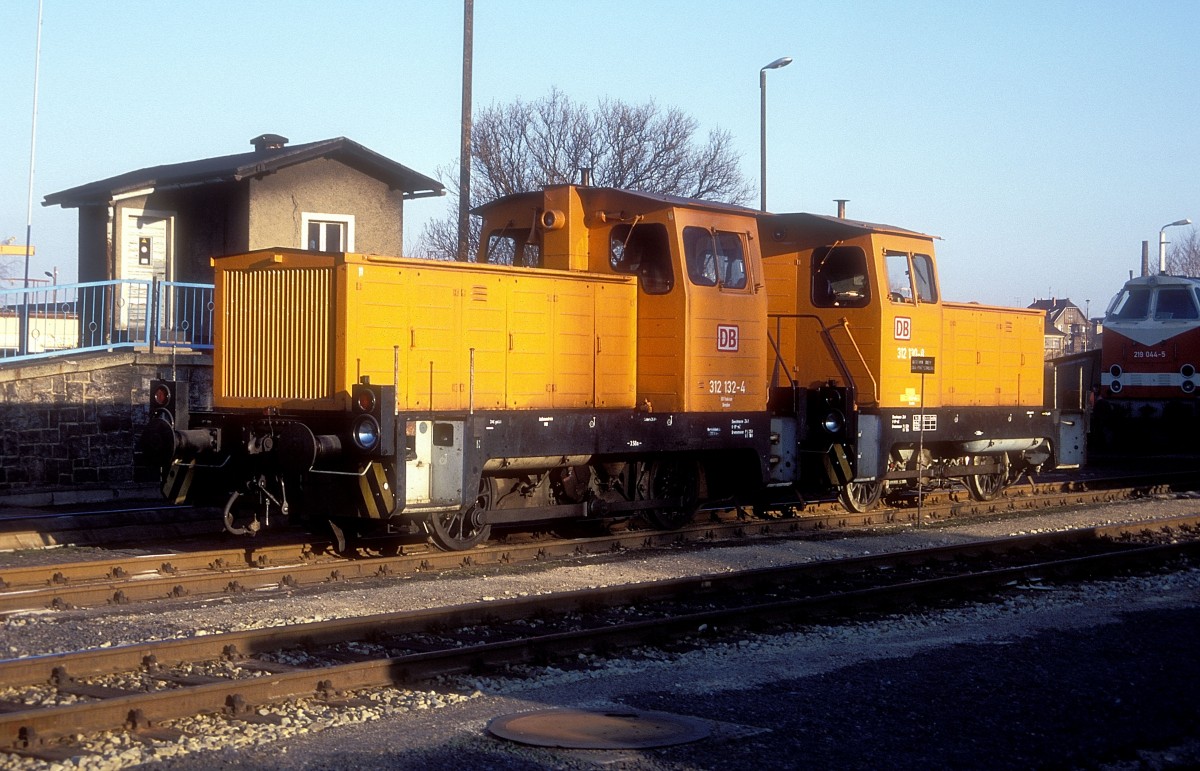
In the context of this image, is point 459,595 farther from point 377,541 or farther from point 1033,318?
point 1033,318

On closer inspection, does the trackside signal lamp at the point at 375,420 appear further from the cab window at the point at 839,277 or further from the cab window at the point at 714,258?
the cab window at the point at 839,277

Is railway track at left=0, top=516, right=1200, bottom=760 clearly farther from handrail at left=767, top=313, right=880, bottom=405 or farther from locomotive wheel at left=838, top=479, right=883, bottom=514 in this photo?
locomotive wheel at left=838, top=479, right=883, bottom=514

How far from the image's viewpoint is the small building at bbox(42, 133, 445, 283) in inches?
836

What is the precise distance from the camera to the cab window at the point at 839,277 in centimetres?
1502

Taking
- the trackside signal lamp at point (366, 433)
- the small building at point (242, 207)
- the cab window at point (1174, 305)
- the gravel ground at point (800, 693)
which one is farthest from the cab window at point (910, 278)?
the cab window at point (1174, 305)

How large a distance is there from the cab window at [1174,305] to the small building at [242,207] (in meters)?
15.0

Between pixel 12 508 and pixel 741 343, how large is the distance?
29.4 feet

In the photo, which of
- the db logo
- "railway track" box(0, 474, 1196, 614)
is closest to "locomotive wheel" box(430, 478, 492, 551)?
"railway track" box(0, 474, 1196, 614)

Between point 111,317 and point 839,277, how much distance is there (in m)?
10.3

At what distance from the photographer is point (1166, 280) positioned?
26.5m

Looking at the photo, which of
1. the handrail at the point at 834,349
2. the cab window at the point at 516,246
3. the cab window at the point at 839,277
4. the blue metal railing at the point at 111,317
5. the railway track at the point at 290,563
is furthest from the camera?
the blue metal railing at the point at 111,317

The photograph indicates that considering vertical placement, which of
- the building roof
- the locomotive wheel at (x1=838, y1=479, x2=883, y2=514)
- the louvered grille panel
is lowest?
the locomotive wheel at (x1=838, y1=479, x2=883, y2=514)

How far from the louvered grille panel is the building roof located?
30.7 ft

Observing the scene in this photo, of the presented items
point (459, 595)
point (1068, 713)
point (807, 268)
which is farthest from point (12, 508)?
point (1068, 713)
